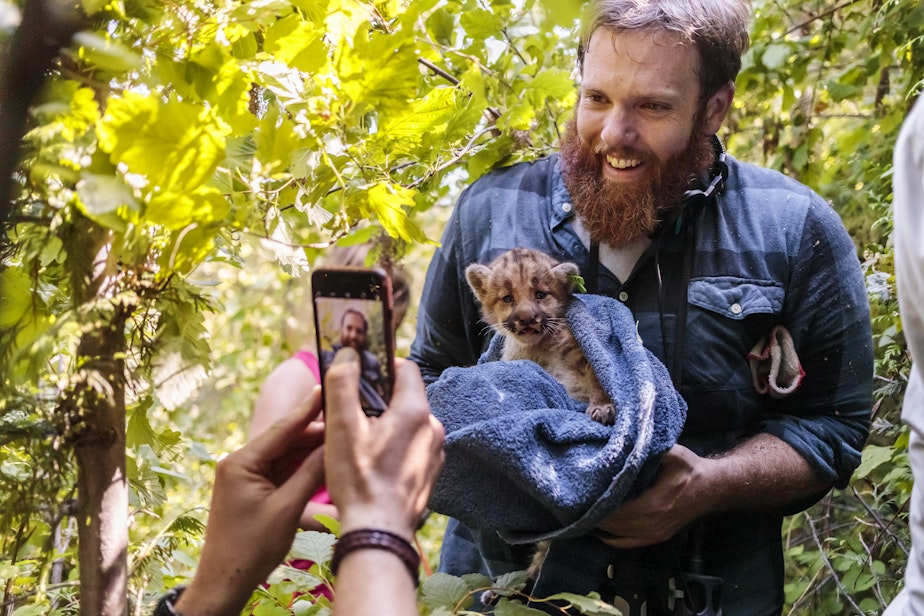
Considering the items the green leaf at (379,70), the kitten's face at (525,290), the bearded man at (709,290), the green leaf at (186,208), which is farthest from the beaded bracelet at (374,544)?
the kitten's face at (525,290)

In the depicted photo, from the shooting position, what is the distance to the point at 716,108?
8.76 feet

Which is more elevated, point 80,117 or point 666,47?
point 666,47

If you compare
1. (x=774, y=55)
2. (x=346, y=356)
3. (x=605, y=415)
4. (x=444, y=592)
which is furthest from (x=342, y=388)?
(x=774, y=55)

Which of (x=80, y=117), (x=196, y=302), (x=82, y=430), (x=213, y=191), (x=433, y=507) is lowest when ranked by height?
(x=433, y=507)

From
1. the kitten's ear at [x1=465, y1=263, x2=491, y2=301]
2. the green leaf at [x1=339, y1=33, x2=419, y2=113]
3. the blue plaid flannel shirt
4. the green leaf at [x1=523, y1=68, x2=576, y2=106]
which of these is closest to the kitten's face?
the kitten's ear at [x1=465, y1=263, x2=491, y2=301]

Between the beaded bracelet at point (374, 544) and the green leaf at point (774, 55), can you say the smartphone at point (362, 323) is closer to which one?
the beaded bracelet at point (374, 544)

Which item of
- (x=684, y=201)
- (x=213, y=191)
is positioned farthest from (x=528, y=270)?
(x=213, y=191)

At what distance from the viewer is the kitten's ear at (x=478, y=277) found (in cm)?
260

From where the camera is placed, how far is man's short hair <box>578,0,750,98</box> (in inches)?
95.1

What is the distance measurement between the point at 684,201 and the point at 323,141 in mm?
1212

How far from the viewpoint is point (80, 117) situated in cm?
127

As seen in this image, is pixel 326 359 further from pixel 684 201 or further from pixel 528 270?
pixel 684 201

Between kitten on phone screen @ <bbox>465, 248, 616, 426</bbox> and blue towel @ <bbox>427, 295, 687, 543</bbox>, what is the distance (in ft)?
1.16

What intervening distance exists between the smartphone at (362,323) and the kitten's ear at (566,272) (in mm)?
1141
